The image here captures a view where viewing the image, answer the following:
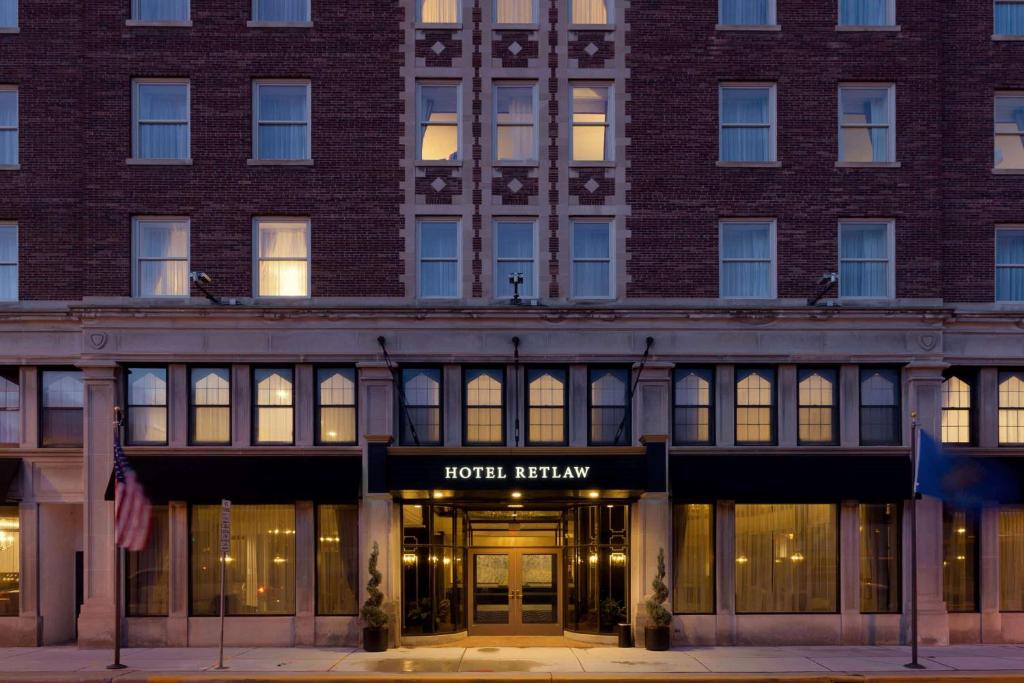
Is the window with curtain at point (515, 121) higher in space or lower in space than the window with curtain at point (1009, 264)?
higher

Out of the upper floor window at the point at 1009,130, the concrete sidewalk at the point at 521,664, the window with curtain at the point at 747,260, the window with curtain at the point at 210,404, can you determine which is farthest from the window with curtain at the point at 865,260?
the window with curtain at the point at 210,404

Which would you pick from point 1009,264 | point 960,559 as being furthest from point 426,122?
point 960,559

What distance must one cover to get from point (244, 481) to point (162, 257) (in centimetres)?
588

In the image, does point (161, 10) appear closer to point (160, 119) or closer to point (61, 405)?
point (160, 119)

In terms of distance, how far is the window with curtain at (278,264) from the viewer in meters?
23.5

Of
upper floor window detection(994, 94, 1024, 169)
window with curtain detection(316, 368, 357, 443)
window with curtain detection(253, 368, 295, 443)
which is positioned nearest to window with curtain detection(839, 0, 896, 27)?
upper floor window detection(994, 94, 1024, 169)

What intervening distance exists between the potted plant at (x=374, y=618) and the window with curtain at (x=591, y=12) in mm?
14142

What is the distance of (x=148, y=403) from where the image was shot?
23.2 m

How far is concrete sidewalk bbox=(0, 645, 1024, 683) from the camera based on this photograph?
19109mm

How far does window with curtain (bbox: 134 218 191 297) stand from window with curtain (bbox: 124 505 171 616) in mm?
5282

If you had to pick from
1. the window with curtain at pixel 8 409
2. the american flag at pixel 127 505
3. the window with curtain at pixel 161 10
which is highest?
the window with curtain at pixel 161 10

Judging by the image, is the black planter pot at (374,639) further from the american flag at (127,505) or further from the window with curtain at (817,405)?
the window with curtain at (817,405)

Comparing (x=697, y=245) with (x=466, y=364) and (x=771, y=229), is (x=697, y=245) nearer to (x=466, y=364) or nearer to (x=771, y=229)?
(x=771, y=229)

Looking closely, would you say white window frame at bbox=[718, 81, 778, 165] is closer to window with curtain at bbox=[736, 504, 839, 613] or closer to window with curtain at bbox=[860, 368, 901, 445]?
window with curtain at bbox=[860, 368, 901, 445]
